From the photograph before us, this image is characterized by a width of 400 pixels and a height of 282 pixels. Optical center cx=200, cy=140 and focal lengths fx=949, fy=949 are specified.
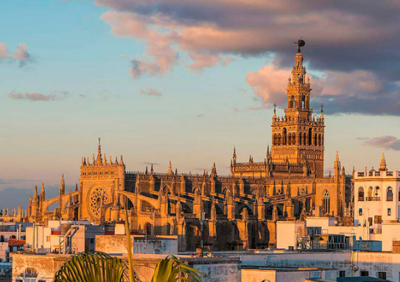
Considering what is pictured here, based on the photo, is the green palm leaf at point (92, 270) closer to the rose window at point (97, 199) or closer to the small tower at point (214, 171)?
the rose window at point (97, 199)

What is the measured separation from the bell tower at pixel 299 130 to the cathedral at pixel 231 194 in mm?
154

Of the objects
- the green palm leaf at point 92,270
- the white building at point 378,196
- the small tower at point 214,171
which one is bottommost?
the green palm leaf at point 92,270

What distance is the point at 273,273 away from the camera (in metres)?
36.4

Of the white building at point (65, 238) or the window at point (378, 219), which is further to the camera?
the window at point (378, 219)

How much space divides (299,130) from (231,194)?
98.4 feet

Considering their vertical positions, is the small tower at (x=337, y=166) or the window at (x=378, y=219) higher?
the small tower at (x=337, y=166)

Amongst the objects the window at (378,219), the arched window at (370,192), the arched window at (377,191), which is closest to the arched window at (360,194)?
the arched window at (370,192)

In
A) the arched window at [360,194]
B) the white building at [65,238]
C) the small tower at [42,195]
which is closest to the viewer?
the white building at [65,238]

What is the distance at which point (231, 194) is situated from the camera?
120m

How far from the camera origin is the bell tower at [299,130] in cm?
14662

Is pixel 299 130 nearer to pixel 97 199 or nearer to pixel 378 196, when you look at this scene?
pixel 97 199

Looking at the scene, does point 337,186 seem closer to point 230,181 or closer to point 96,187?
point 230,181

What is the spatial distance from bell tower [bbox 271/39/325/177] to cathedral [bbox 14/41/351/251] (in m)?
0.15

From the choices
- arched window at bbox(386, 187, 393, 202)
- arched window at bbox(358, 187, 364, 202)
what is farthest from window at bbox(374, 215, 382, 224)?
arched window at bbox(358, 187, 364, 202)
